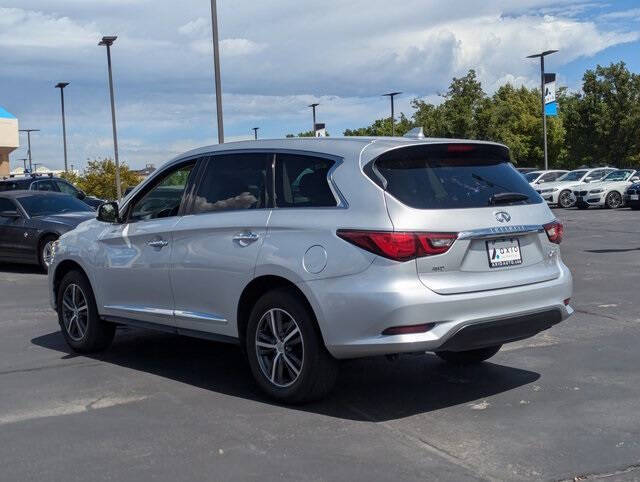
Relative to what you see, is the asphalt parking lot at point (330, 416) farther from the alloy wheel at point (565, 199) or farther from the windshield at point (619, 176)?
the alloy wheel at point (565, 199)

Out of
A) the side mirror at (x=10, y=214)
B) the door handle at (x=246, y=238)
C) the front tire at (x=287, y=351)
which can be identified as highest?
the side mirror at (x=10, y=214)

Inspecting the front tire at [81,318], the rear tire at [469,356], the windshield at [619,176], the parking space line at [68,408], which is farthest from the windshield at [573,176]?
the parking space line at [68,408]

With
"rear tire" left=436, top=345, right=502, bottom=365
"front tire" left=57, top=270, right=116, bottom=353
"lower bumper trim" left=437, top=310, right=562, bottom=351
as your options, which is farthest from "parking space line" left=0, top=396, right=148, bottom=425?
"rear tire" left=436, top=345, right=502, bottom=365

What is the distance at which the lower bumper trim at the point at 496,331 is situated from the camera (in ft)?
17.5

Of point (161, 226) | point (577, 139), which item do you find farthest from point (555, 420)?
point (577, 139)

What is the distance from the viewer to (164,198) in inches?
278

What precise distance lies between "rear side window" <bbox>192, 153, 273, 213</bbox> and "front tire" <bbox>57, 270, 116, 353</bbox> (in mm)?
1706

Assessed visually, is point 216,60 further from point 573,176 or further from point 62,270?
point 573,176

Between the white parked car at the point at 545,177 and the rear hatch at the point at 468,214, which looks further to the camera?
the white parked car at the point at 545,177

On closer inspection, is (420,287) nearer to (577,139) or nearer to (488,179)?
(488,179)

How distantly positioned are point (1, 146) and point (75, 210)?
35632mm

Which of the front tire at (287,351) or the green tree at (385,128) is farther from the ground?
the green tree at (385,128)

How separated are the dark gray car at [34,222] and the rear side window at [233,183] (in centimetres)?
879

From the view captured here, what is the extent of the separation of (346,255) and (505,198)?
1.24m
